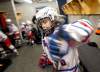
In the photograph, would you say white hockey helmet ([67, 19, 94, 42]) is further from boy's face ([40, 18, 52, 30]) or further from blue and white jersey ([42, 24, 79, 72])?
boy's face ([40, 18, 52, 30])

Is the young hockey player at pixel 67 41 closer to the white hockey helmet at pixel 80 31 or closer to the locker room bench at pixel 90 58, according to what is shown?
the white hockey helmet at pixel 80 31

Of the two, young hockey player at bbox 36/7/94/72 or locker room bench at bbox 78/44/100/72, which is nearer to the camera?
young hockey player at bbox 36/7/94/72

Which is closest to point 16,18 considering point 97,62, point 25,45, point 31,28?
point 31,28

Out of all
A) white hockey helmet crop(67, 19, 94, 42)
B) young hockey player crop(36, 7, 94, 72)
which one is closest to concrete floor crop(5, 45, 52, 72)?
Result: young hockey player crop(36, 7, 94, 72)

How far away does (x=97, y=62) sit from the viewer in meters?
1.04

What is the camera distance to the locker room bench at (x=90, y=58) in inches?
38.3

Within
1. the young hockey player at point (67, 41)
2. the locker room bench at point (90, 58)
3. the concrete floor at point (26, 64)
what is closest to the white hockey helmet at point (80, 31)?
the young hockey player at point (67, 41)

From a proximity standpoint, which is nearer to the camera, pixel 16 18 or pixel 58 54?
pixel 58 54

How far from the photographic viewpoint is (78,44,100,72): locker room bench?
97 centimetres

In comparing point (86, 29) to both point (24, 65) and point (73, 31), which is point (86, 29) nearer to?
point (73, 31)

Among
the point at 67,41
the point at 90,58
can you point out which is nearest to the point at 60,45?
the point at 67,41

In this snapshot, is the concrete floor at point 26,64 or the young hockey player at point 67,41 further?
the concrete floor at point 26,64

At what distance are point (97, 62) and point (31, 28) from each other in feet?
8.08

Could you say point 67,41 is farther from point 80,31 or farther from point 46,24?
point 46,24
